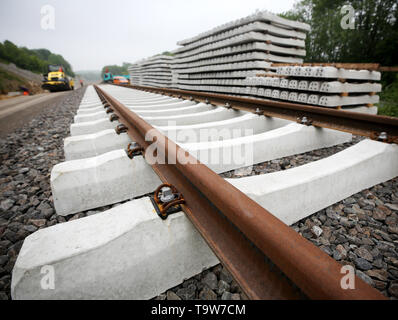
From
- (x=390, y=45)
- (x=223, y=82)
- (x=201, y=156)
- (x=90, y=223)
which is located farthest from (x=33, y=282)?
(x=390, y=45)

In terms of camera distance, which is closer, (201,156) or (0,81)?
(201,156)

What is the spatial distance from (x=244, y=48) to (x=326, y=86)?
3992mm

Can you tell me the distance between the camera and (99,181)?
4.51 ft

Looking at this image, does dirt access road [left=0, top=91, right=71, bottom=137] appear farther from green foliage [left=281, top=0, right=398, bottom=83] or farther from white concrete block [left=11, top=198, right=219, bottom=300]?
green foliage [left=281, top=0, right=398, bottom=83]

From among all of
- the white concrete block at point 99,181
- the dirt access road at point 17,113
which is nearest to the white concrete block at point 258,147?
the white concrete block at point 99,181

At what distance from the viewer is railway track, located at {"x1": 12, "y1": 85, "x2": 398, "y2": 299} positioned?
607 millimetres

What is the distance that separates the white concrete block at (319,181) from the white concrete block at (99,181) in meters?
0.71

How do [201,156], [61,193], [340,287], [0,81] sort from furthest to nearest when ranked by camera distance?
[0,81], [201,156], [61,193], [340,287]

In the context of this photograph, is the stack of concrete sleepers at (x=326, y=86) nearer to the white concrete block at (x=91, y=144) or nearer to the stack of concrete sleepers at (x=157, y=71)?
the white concrete block at (x=91, y=144)

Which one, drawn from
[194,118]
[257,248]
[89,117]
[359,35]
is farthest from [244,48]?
[359,35]

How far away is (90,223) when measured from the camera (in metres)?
0.89

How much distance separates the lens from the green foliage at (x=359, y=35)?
16719mm

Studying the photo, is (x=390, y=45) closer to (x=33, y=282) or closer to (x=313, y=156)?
(x=313, y=156)

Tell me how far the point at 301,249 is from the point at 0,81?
24.4 m
